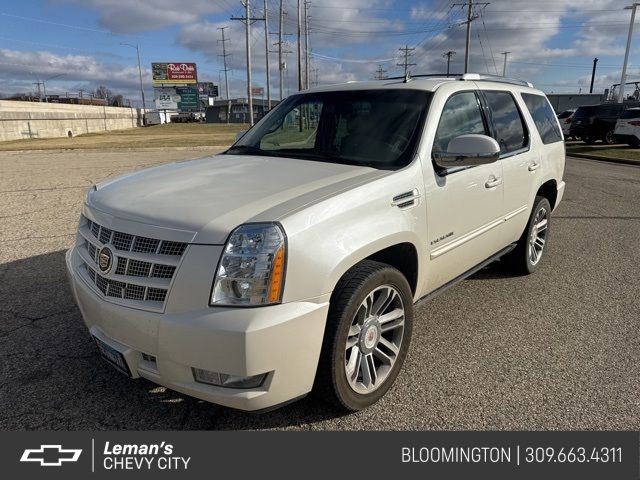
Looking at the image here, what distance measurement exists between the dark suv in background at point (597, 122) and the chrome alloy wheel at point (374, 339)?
22.6 meters

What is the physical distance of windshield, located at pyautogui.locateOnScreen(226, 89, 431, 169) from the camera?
3.25m

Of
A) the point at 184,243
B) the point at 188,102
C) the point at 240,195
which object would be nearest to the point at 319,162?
the point at 240,195

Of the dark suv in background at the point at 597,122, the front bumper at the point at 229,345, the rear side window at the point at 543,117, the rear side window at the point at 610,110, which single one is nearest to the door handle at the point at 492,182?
the rear side window at the point at 543,117

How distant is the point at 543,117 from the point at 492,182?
6.03ft

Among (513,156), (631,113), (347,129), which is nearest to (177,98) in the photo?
(631,113)

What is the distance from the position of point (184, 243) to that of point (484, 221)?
2457 millimetres

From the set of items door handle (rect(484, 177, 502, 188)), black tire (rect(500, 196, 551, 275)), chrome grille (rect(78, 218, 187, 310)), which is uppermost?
door handle (rect(484, 177, 502, 188))

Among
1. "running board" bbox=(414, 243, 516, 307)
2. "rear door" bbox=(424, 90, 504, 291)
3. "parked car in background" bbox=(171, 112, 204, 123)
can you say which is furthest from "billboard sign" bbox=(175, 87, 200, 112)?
"rear door" bbox=(424, 90, 504, 291)

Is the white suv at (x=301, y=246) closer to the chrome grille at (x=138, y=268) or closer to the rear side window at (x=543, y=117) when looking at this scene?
the chrome grille at (x=138, y=268)

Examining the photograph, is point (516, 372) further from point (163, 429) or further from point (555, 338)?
point (163, 429)

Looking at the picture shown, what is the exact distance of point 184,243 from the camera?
2252 mm

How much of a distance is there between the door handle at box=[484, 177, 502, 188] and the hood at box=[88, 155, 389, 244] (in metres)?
1.21

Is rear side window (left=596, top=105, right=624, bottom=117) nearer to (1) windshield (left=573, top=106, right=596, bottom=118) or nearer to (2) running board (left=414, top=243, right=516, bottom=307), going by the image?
(1) windshield (left=573, top=106, right=596, bottom=118)

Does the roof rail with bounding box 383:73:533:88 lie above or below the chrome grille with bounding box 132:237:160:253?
above
